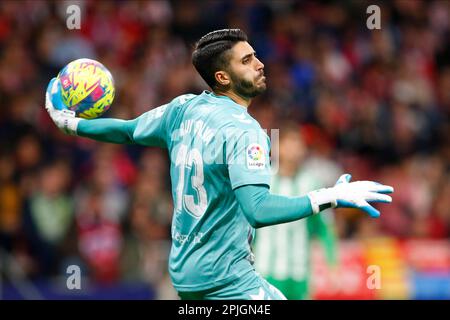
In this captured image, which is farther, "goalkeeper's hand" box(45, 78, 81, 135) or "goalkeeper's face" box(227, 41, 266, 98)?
"goalkeeper's hand" box(45, 78, 81, 135)

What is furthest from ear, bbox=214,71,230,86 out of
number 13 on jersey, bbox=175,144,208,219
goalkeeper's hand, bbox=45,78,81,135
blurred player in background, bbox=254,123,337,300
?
blurred player in background, bbox=254,123,337,300

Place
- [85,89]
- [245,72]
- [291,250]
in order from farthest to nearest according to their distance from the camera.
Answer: [291,250], [85,89], [245,72]

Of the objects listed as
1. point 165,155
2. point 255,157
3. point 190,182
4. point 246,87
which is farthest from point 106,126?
point 165,155

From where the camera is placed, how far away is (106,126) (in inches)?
237

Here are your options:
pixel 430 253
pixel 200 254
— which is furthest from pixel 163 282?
pixel 200 254

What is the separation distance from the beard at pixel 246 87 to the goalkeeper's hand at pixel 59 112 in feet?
3.73

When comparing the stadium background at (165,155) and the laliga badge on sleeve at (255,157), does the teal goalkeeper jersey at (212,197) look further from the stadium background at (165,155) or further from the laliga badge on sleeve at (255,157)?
the stadium background at (165,155)

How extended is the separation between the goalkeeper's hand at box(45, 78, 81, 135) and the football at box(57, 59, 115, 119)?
0.11ft

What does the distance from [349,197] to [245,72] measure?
0.98m

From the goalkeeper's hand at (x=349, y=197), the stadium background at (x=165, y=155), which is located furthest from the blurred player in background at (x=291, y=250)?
the goalkeeper's hand at (x=349, y=197)

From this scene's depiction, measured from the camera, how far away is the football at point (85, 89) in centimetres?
616

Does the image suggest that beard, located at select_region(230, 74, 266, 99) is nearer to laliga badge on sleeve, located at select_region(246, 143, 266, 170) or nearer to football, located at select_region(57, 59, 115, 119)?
laliga badge on sleeve, located at select_region(246, 143, 266, 170)

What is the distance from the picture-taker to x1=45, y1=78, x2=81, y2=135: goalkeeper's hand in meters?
6.11

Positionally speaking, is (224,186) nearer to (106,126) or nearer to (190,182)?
(190,182)
